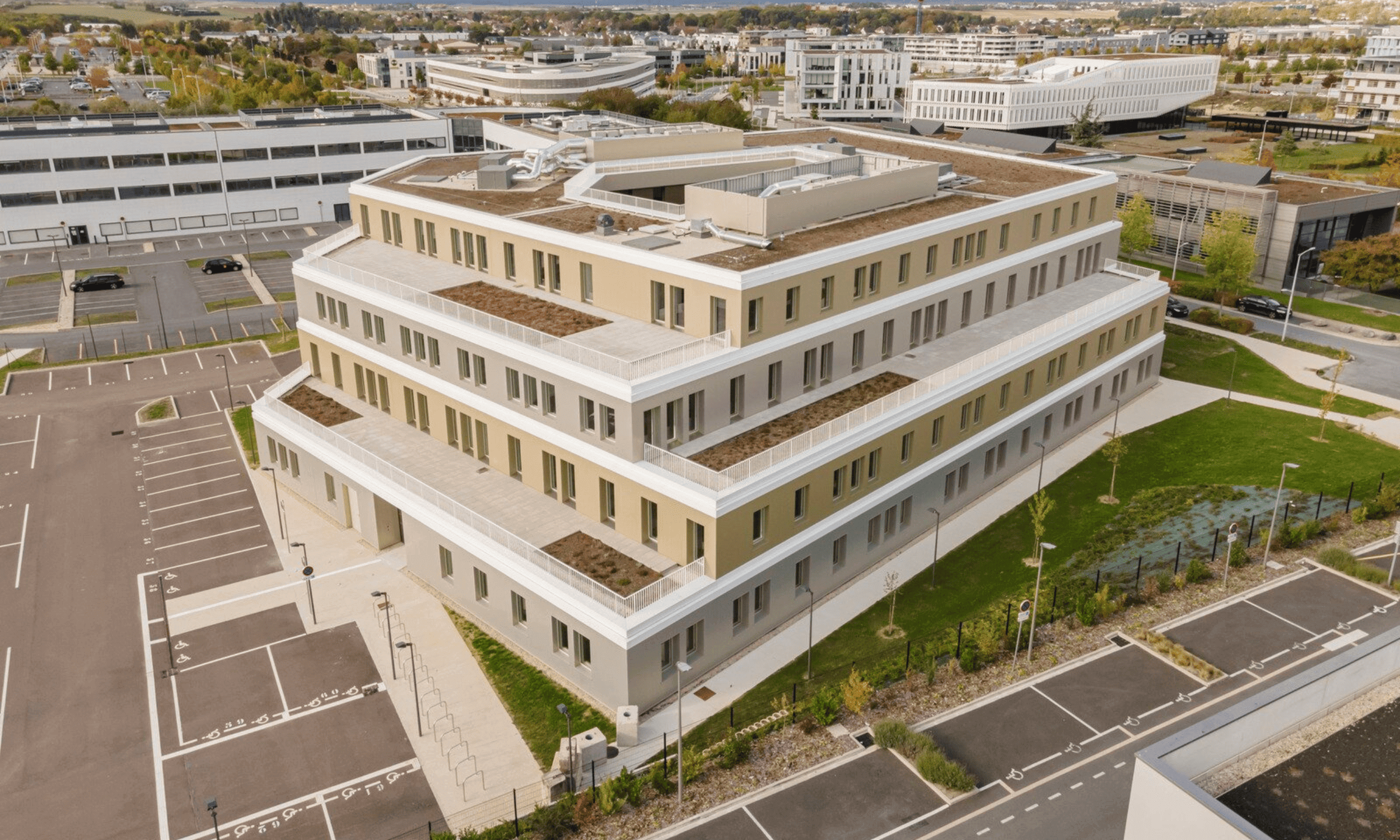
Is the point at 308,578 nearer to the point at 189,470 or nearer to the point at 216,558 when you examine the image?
the point at 216,558

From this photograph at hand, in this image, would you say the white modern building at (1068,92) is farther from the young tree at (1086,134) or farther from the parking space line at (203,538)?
the parking space line at (203,538)

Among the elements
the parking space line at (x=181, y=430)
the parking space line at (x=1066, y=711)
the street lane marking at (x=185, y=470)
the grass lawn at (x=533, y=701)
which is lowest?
the grass lawn at (x=533, y=701)

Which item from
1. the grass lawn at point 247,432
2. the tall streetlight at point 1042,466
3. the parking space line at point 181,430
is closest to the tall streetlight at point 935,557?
the tall streetlight at point 1042,466

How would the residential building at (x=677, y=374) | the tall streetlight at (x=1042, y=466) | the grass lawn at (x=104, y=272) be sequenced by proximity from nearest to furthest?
the residential building at (x=677, y=374) → the tall streetlight at (x=1042, y=466) → the grass lawn at (x=104, y=272)

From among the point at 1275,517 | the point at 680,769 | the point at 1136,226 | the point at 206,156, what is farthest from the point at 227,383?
the point at 1136,226

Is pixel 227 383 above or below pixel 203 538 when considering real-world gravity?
above

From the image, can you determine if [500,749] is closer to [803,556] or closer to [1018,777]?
[803,556]
